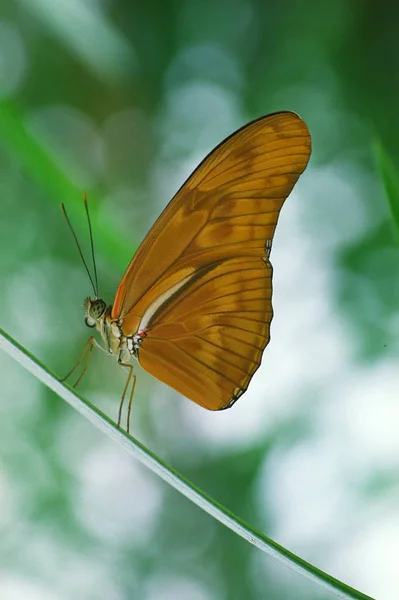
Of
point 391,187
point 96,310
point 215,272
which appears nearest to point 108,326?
point 96,310

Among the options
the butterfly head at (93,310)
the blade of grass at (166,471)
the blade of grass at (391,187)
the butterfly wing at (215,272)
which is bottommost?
the blade of grass at (166,471)

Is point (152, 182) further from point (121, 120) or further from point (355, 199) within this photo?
point (355, 199)

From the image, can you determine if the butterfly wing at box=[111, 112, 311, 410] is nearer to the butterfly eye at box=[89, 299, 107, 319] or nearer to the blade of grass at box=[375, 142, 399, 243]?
the butterfly eye at box=[89, 299, 107, 319]

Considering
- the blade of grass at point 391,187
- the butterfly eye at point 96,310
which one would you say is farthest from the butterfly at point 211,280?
the blade of grass at point 391,187

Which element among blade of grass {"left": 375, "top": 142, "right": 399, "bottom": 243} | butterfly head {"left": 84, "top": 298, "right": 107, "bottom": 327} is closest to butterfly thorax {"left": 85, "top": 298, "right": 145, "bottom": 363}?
butterfly head {"left": 84, "top": 298, "right": 107, "bottom": 327}

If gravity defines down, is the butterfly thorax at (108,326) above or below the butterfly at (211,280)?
below

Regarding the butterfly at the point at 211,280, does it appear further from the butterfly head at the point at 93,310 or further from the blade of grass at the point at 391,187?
the blade of grass at the point at 391,187

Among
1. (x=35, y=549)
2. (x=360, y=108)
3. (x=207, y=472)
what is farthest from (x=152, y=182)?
(x=35, y=549)

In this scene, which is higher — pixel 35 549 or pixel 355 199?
pixel 355 199

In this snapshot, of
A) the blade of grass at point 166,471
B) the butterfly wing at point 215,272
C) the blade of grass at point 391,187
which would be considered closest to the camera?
the blade of grass at point 166,471
